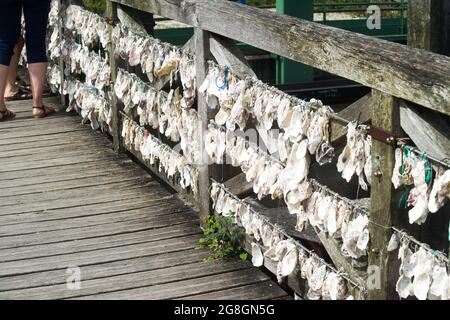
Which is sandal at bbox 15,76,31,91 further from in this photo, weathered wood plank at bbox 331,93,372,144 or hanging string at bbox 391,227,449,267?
hanging string at bbox 391,227,449,267

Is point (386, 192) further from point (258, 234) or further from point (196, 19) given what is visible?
point (196, 19)

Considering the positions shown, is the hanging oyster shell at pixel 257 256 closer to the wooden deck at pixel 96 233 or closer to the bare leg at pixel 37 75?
the wooden deck at pixel 96 233

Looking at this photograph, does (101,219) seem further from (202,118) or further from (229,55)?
(229,55)

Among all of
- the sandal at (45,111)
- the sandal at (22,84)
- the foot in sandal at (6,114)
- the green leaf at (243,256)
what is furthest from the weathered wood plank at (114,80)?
the green leaf at (243,256)

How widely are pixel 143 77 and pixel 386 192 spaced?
347 cm

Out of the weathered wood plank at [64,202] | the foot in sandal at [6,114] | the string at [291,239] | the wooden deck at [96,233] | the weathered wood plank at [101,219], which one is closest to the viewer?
the string at [291,239]

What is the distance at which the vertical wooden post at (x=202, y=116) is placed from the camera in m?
5.03

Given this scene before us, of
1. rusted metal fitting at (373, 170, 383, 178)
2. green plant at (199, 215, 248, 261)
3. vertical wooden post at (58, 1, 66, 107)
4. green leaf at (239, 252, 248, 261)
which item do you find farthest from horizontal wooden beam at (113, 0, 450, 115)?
vertical wooden post at (58, 1, 66, 107)

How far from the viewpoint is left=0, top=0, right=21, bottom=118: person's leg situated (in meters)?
7.23

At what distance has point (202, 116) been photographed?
5.18 metres

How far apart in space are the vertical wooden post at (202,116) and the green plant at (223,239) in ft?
0.57

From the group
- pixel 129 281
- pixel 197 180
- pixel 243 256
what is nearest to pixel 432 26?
pixel 243 256

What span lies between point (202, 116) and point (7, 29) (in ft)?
8.91
